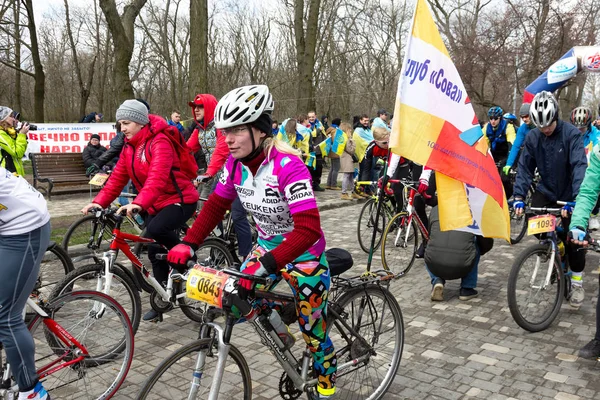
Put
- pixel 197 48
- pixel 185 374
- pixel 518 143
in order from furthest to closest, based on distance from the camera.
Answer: pixel 197 48
pixel 518 143
pixel 185 374

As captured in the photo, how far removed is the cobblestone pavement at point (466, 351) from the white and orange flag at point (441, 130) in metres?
1.17

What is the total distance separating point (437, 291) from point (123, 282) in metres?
3.27

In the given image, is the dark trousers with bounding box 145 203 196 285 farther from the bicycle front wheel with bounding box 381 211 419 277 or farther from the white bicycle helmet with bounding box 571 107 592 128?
the white bicycle helmet with bounding box 571 107 592 128

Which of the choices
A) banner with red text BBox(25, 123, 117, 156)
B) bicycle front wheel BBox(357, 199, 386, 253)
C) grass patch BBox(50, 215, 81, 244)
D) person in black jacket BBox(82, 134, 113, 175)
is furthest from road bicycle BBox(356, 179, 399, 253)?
banner with red text BBox(25, 123, 117, 156)

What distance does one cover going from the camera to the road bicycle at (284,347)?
2531mm

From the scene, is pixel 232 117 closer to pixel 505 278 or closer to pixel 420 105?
pixel 420 105

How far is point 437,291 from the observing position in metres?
5.84

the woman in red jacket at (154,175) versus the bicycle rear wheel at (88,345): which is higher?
the woman in red jacket at (154,175)

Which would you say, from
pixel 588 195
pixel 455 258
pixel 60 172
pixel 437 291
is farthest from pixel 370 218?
pixel 60 172

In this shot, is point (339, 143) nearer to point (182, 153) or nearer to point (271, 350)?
point (182, 153)

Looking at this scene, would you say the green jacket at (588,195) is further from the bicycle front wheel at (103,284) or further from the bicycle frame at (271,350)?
the bicycle front wheel at (103,284)

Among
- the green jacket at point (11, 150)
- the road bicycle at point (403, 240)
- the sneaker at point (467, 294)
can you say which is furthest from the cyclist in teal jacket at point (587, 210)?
the green jacket at point (11, 150)

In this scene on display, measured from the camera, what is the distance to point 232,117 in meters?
A: 2.76

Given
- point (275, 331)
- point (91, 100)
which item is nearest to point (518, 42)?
point (275, 331)
